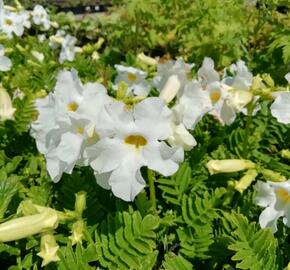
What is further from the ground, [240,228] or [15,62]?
[240,228]

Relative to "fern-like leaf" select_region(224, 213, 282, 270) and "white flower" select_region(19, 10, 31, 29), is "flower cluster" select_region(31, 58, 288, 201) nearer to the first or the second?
"fern-like leaf" select_region(224, 213, 282, 270)

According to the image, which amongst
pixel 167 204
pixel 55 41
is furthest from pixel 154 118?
pixel 55 41

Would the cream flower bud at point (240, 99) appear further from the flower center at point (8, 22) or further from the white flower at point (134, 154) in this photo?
the flower center at point (8, 22)

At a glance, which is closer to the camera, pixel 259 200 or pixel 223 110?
pixel 259 200

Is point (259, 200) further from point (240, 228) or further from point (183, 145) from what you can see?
point (183, 145)

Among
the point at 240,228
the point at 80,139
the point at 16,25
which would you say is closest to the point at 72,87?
the point at 80,139

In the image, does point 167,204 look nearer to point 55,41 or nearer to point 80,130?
point 80,130
